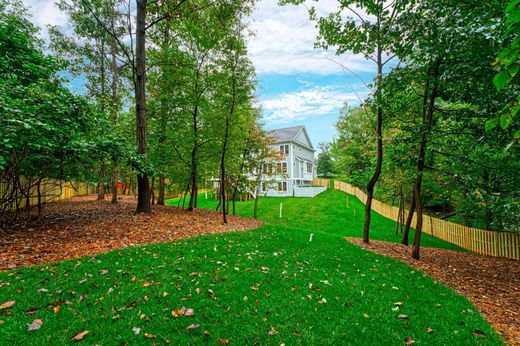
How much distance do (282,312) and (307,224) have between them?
45.8 ft

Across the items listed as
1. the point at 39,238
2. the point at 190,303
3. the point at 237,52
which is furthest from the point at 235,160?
the point at 190,303

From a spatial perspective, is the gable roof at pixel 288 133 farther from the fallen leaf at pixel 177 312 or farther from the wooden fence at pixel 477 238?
the fallen leaf at pixel 177 312

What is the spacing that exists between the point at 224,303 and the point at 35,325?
2.19m

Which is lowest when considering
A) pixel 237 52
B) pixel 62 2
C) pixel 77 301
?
pixel 77 301

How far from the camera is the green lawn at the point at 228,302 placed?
2789mm

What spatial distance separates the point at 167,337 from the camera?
8.78 ft

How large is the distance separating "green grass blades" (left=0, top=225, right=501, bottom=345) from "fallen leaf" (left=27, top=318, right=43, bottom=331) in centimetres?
4

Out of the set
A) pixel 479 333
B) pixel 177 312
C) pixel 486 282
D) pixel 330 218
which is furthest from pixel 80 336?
pixel 330 218

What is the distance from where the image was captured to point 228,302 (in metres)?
3.52

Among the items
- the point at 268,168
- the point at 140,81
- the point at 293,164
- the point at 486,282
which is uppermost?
the point at 140,81

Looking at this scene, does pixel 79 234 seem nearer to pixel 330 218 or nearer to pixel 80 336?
pixel 80 336

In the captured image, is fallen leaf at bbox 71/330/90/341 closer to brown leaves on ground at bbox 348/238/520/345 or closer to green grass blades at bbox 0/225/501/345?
green grass blades at bbox 0/225/501/345

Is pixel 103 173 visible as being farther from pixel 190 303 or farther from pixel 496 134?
pixel 496 134

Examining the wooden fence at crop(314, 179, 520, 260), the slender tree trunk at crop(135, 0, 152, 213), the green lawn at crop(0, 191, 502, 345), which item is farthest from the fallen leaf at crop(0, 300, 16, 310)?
the wooden fence at crop(314, 179, 520, 260)
